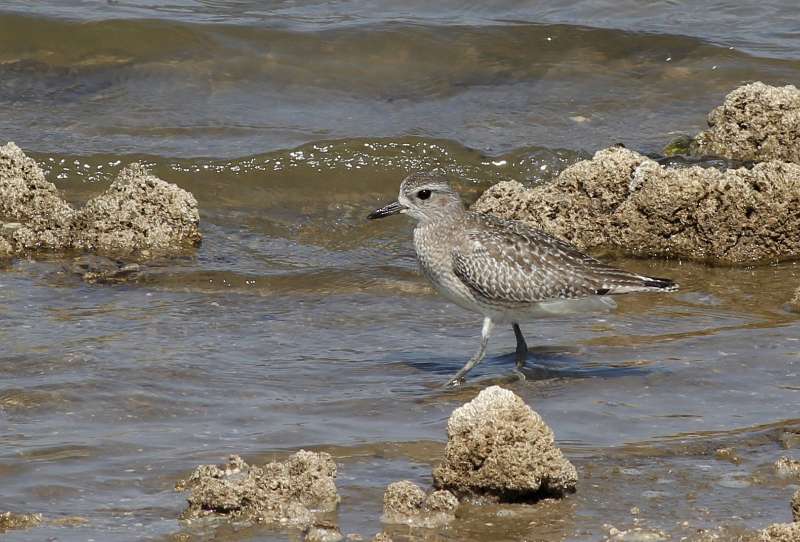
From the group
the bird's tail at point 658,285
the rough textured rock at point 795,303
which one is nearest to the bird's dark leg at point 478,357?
the bird's tail at point 658,285

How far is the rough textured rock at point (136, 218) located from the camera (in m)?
12.3

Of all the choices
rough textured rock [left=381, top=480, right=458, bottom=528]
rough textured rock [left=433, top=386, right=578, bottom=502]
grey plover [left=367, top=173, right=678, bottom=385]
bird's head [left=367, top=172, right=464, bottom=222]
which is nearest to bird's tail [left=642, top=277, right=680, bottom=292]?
grey plover [left=367, top=173, right=678, bottom=385]

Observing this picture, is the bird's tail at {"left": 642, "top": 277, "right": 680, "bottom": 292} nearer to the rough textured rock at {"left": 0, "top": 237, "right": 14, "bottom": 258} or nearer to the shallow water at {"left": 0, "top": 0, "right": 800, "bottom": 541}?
the shallow water at {"left": 0, "top": 0, "right": 800, "bottom": 541}

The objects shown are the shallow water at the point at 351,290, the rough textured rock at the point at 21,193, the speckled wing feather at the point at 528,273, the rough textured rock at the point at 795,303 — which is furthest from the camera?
the rough textured rock at the point at 21,193

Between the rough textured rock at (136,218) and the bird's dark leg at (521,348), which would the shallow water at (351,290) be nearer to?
the bird's dark leg at (521,348)

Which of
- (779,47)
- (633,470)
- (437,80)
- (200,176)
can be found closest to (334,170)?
(200,176)

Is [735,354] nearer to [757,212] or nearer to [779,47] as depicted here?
[757,212]

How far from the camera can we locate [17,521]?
6.71 metres

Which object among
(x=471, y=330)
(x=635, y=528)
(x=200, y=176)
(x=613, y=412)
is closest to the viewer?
(x=635, y=528)

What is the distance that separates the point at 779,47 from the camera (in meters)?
17.7

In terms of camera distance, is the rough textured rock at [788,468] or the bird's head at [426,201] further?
the bird's head at [426,201]

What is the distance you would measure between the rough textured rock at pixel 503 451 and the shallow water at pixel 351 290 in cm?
15

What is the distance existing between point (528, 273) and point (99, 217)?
436cm

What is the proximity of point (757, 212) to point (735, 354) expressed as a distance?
2.90 metres
